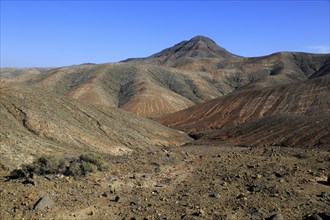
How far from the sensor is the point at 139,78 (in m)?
98.0

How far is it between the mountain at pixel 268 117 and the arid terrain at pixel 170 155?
0.50 feet

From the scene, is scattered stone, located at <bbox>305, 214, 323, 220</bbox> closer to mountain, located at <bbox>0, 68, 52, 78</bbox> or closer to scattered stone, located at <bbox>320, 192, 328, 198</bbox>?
scattered stone, located at <bbox>320, 192, 328, 198</bbox>

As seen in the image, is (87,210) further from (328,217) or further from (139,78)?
(139,78)

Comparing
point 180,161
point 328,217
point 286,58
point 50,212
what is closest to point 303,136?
point 180,161

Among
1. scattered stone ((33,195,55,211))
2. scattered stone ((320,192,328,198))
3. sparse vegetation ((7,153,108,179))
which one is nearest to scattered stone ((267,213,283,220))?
scattered stone ((320,192,328,198))

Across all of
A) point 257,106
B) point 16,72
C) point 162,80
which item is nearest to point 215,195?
point 257,106

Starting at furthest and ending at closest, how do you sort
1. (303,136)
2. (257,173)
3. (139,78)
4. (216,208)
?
(139,78), (303,136), (257,173), (216,208)

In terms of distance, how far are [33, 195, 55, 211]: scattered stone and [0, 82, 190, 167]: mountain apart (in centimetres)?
931

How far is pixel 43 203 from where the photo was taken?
1133 cm

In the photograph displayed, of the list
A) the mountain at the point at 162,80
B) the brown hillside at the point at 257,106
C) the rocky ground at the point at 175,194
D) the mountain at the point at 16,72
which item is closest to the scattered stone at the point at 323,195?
the rocky ground at the point at 175,194

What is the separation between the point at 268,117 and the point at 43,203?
36.8 meters

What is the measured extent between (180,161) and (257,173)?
4.23m

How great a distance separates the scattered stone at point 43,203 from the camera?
36.6 feet

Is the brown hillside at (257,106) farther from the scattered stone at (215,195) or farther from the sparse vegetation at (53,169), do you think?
the scattered stone at (215,195)
